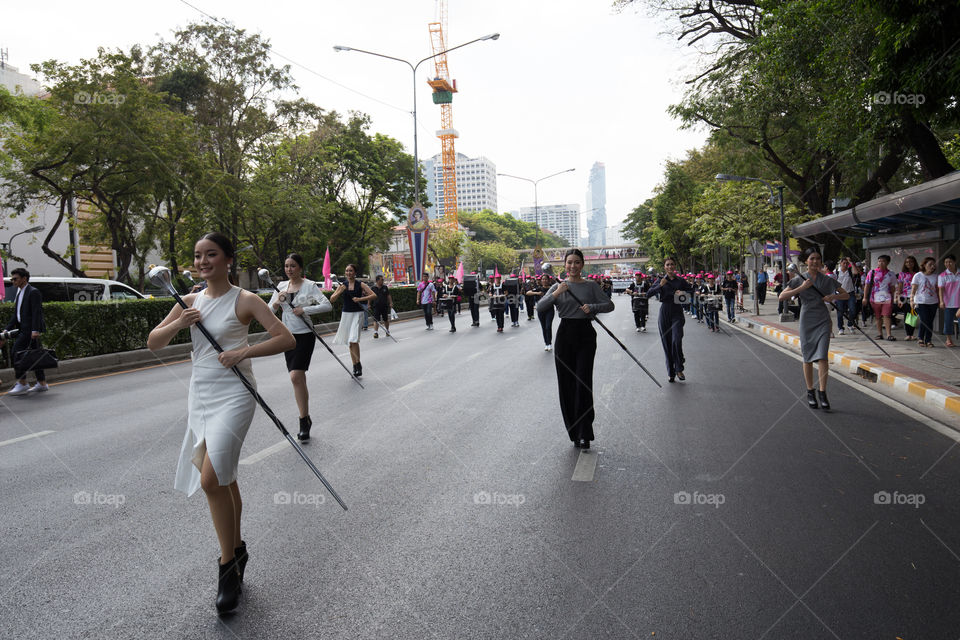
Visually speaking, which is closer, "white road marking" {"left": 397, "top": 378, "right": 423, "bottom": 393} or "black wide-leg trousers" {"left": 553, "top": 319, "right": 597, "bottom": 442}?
"black wide-leg trousers" {"left": 553, "top": 319, "right": 597, "bottom": 442}

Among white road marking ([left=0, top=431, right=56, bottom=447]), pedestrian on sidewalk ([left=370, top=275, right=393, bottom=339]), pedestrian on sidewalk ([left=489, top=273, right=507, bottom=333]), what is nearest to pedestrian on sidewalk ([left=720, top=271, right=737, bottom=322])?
pedestrian on sidewalk ([left=489, top=273, right=507, bottom=333])

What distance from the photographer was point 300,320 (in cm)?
702

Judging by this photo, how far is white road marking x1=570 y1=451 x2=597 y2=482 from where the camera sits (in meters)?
4.93

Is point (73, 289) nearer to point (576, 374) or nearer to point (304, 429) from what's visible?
point (304, 429)

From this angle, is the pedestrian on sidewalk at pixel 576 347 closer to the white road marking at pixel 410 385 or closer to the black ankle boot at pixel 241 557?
the black ankle boot at pixel 241 557

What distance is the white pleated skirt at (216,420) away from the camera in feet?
10.1

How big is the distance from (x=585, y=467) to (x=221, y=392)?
2968 millimetres

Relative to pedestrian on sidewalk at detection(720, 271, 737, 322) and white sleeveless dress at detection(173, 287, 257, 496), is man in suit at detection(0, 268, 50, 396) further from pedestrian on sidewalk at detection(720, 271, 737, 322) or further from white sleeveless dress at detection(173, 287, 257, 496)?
pedestrian on sidewalk at detection(720, 271, 737, 322)

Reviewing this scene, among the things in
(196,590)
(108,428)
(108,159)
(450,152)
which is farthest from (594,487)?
(450,152)

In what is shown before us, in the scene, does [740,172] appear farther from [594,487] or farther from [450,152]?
[450,152]

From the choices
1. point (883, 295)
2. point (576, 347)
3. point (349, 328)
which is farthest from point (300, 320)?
point (883, 295)

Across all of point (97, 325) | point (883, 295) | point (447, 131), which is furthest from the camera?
point (447, 131)

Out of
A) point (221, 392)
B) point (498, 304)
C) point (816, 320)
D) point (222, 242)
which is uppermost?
point (222, 242)

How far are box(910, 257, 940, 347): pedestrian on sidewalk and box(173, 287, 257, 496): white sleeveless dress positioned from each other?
42.3 feet
